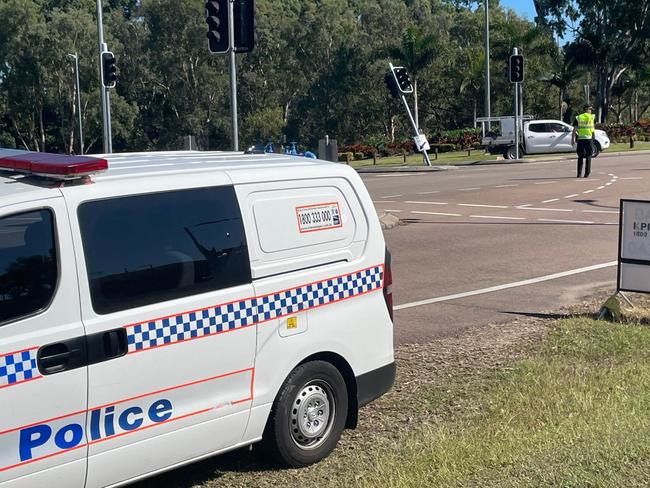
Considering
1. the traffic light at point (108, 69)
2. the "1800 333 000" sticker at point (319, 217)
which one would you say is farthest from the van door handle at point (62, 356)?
the traffic light at point (108, 69)

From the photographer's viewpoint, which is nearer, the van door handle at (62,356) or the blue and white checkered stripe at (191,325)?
the van door handle at (62,356)

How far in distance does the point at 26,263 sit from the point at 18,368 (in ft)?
1.71

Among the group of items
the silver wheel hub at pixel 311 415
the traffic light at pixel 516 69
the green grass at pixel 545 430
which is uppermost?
the traffic light at pixel 516 69

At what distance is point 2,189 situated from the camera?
4.54 metres

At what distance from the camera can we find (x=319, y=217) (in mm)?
5762

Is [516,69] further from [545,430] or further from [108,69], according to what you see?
[545,430]

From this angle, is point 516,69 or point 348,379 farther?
point 516,69

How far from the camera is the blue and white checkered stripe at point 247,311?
15.6ft

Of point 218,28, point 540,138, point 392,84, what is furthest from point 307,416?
point 540,138

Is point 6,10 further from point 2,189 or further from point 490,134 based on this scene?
point 2,189

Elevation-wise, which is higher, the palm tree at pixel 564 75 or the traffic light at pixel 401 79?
the palm tree at pixel 564 75

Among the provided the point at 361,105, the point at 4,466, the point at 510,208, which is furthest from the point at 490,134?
the point at 4,466

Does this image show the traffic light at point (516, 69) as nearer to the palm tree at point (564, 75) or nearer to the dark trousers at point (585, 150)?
the dark trousers at point (585, 150)

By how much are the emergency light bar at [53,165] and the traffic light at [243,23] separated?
1018 cm
